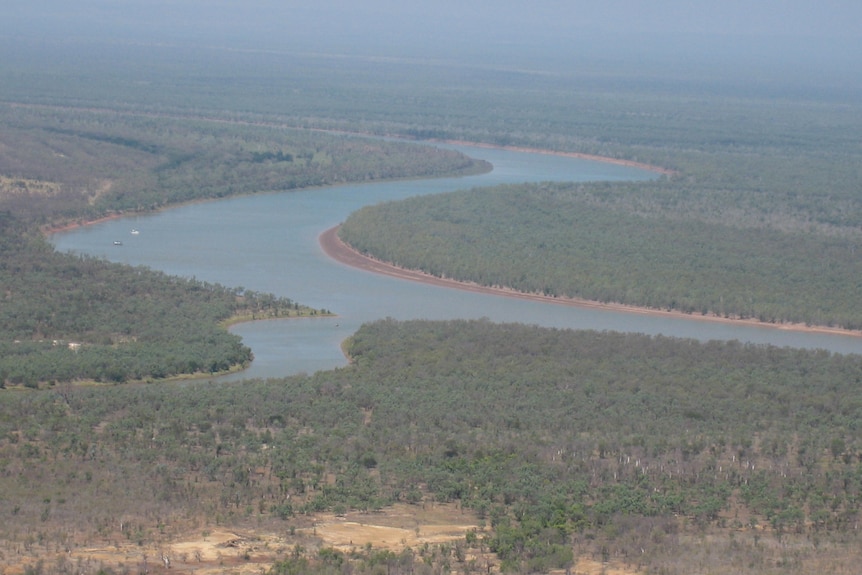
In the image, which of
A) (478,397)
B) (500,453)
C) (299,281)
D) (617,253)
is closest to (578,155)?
(617,253)

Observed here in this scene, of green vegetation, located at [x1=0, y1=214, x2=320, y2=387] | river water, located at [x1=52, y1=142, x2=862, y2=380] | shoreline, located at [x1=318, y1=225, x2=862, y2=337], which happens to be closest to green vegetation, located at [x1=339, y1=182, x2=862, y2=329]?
shoreline, located at [x1=318, y1=225, x2=862, y2=337]

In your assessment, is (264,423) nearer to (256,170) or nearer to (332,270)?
(332,270)

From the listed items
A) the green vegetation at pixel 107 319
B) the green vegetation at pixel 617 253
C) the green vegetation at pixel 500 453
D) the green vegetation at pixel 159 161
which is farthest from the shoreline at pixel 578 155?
the green vegetation at pixel 500 453

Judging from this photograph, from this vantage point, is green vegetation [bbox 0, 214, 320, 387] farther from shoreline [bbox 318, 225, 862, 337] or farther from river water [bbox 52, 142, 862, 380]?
shoreline [bbox 318, 225, 862, 337]

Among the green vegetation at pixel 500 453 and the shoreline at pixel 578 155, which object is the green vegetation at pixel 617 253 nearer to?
the green vegetation at pixel 500 453

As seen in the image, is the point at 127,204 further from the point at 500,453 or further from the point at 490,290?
the point at 500,453

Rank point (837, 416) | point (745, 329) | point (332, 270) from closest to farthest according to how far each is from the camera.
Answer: point (837, 416) → point (745, 329) → point (332, 270)

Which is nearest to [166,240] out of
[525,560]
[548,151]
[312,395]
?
[312,395]
